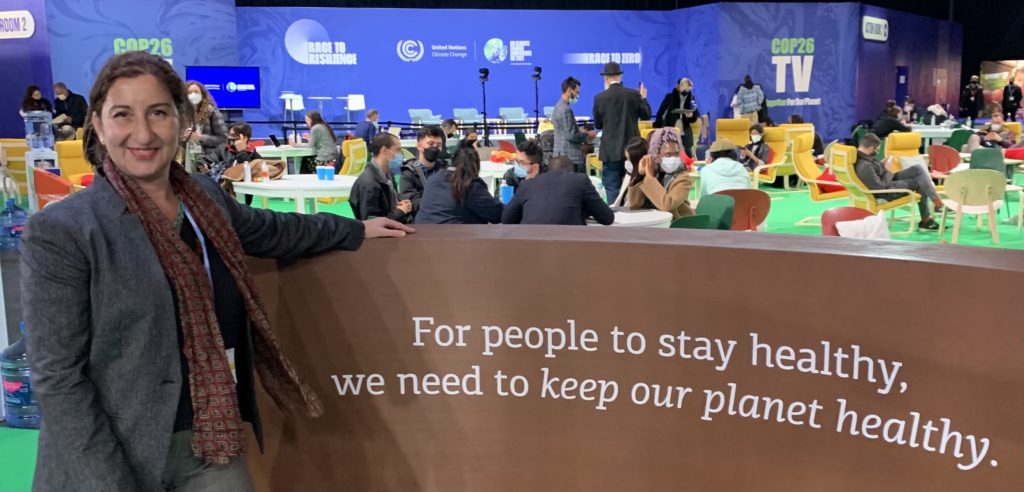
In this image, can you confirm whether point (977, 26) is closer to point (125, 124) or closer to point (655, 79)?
point (655, 79)

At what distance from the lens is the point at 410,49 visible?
779 inches

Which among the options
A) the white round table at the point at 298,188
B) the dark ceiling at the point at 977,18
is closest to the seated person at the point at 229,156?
the white round table at the point at 298,188

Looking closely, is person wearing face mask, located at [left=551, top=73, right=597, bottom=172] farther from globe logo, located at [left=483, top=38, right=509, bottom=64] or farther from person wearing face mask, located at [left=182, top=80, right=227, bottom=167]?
globe logo, located at [left=483, top=38, right=509, bottom=64]

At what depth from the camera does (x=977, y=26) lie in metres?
25.0

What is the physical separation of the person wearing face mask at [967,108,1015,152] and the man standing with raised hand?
17.1 ft

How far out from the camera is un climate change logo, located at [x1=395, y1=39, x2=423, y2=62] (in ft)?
64.7

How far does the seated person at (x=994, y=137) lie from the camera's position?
457 inches

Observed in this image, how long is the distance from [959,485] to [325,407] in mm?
1585

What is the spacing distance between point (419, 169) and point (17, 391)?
3443 mm

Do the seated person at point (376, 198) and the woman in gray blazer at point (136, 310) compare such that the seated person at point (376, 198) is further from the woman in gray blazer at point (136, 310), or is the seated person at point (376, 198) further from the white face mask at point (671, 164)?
the woman in gray blazer at point (136, 310)

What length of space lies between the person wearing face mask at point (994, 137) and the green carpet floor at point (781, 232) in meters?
1.22

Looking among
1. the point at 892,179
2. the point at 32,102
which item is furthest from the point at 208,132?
the point at 892,179

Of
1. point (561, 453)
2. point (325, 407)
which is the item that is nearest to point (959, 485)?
point (561, 453)

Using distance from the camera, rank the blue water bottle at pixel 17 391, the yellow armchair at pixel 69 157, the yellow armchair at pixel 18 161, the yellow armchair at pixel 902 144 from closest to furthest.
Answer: the blue water bottle at pixel 17 391 → the yellow armchair at pixel 69 157 → the yellow armchair at pixel 902 144 → the yellow armchair at pixel 18 161
